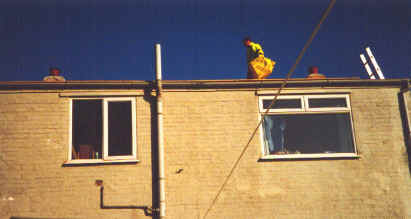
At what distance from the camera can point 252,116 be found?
368 inches

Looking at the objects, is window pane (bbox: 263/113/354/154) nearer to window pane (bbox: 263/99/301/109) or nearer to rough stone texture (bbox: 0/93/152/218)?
window pane (bbox: 263/99/301/109)

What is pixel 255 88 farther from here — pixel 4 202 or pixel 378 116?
pixel 4 202

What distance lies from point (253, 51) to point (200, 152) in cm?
327

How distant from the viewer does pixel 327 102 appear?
32.0 feet

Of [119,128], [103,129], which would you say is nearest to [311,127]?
Answer: [119,128]

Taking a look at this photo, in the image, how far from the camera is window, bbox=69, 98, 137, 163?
8961 mm

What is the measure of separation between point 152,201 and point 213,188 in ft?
4.48

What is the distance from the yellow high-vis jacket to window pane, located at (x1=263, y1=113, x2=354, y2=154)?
177cm

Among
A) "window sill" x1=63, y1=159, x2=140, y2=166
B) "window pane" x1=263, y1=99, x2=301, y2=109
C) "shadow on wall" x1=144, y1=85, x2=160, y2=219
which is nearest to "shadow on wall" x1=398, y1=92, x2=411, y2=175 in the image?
"window pane" x1=263, y1=99, x2=301, y2=109

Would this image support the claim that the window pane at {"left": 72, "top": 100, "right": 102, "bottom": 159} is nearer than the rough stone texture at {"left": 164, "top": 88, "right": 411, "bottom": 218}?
No

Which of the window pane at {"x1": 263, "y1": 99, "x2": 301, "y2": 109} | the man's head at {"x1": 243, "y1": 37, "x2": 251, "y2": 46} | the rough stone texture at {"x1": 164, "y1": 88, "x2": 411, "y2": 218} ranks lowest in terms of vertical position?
the rough stone texture at {"x1": 164, "y1": 88, "x2": 411, "y2": 218}

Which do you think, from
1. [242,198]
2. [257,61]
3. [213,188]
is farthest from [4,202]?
[257,61]

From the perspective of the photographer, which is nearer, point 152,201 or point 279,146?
point 152,201


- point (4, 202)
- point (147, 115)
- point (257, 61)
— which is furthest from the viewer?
point (257, 61)
